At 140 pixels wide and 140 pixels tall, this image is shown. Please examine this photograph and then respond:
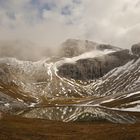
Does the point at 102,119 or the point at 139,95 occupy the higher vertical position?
the point at 139,95

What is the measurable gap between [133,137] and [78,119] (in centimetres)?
5344

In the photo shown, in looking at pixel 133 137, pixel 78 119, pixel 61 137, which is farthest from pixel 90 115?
pixel 133 137

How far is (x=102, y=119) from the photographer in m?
95.3

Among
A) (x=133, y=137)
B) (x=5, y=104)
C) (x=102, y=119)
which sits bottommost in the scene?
(x=133, y=137)

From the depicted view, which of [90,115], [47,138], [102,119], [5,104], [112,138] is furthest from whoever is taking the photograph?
[5,104]

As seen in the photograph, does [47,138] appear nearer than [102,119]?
Yes

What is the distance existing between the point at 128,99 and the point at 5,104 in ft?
213

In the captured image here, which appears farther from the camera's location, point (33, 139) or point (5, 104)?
point (5, 104)

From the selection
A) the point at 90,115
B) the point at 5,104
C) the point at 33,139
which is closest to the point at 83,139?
the point at 33,139

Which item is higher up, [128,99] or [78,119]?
[128,99]

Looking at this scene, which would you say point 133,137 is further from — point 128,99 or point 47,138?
point 128,99

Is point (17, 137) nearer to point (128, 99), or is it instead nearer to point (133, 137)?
point (133, 137)

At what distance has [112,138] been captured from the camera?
45.8 metres

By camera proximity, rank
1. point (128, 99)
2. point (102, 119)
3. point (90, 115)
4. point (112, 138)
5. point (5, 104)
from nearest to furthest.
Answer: point (112, 138) < point (102, 119) < point (90, 115) < point (5, 104) < point (128, 99)
